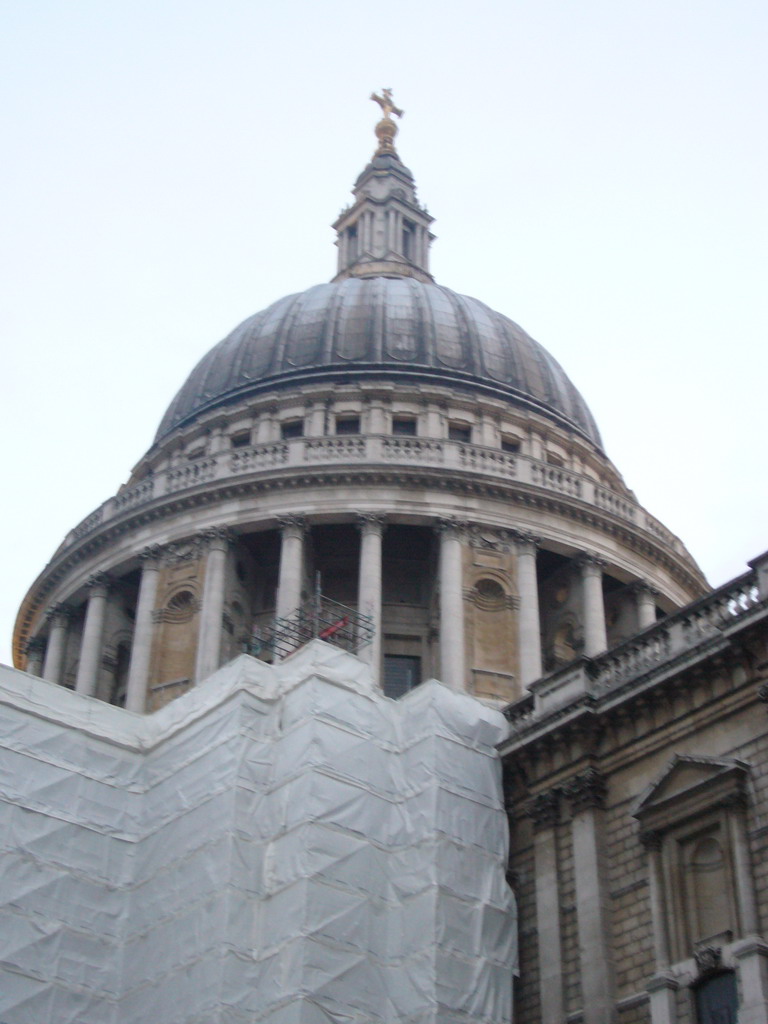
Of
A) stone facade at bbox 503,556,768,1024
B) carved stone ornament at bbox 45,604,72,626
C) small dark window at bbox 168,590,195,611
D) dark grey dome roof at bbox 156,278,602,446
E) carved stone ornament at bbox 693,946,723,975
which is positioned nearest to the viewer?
carved stone ornament at bbox 693,946,723,975

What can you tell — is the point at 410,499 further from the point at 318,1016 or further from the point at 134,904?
the point at 318,1016

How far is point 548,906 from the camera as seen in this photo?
29.6m

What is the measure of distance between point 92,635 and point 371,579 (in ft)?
30.2

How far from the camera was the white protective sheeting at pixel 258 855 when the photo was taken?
28.4 metres

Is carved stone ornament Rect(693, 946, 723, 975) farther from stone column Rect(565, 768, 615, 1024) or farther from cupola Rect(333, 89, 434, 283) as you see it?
cupola Rect(333, 89, 434, 283)

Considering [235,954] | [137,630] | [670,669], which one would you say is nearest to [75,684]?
[137,630]

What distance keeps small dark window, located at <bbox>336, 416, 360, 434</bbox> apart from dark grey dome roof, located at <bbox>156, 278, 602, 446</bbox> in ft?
5.09

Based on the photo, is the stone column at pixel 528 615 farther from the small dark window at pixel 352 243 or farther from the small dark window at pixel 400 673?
the small dark window at pixel 352 243

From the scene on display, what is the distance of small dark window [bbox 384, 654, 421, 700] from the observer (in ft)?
150

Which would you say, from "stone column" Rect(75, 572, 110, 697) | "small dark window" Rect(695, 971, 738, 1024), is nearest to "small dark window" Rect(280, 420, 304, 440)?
"stone column" Rect(75, 572, 110, 697)

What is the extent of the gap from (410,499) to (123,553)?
918 centimetres

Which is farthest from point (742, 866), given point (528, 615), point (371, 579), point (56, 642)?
point (56, 642)

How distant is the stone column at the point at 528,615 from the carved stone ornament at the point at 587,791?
13.6 m

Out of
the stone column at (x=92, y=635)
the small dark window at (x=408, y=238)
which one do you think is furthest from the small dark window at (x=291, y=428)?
the small dark window at (x=408, y=238)
